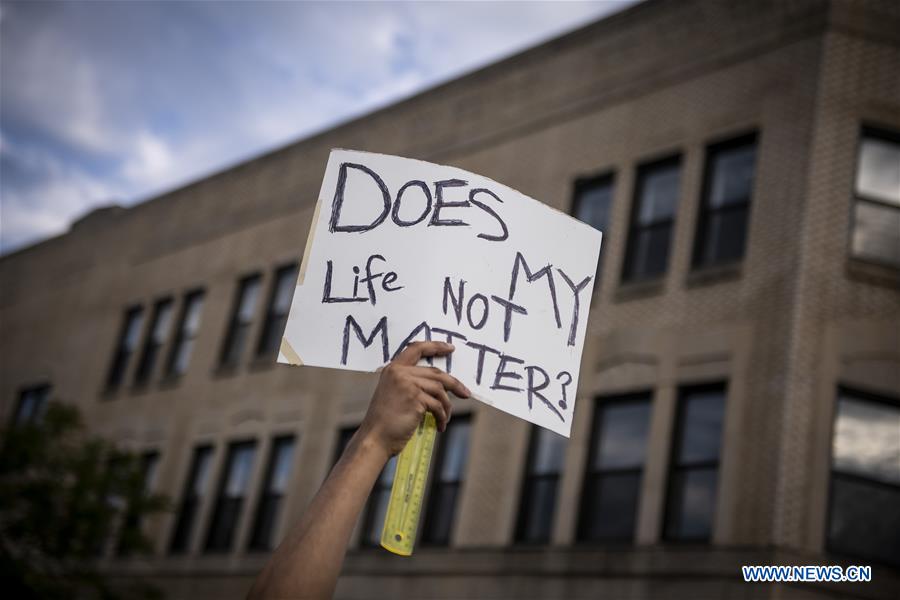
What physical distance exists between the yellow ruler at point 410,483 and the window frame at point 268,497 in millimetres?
17574

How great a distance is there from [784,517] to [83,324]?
19493mm

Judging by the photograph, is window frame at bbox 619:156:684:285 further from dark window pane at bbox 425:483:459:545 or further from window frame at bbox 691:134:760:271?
dark window pane at bbox 425:483:459:545

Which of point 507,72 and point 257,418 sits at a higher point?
point 507,72

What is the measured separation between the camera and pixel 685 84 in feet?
57.1

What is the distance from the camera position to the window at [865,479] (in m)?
14.1

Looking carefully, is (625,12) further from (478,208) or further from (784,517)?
(478,208)

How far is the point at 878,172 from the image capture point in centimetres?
1568

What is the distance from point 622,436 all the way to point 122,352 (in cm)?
1456

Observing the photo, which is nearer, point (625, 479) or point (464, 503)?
point (625, 479)

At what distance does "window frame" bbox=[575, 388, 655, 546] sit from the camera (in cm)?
1557

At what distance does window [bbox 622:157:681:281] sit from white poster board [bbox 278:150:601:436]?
12.7 meters

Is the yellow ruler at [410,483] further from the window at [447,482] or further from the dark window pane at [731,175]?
the window at [447,482]

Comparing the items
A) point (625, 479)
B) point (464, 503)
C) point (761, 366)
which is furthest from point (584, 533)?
point (761, 366)

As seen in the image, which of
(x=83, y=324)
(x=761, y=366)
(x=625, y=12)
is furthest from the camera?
(x=83, y=324)
